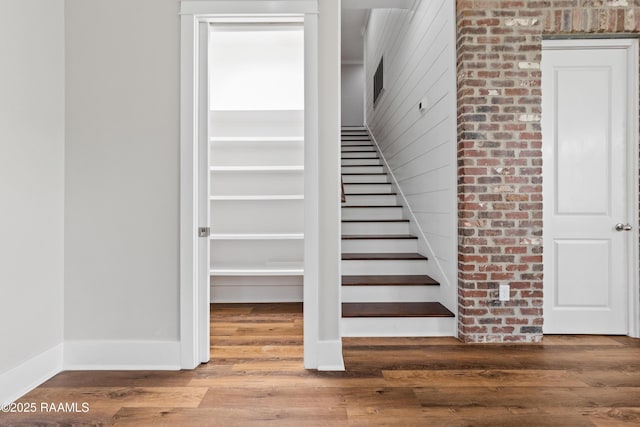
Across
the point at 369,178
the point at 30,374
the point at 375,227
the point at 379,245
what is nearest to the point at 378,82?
the point at 369,178

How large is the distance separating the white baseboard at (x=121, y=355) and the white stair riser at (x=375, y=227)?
92.2 inches

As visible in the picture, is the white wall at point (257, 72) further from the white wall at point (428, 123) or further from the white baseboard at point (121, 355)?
the white baseboard at point (121, 355)

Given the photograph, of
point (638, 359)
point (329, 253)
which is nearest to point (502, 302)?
point (638, 359)

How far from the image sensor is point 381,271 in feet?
12.3

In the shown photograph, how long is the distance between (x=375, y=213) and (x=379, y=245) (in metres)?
0.79

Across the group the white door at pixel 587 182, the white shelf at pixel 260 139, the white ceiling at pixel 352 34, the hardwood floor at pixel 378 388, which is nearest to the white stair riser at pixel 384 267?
the hardwood floor at pixel 378 388

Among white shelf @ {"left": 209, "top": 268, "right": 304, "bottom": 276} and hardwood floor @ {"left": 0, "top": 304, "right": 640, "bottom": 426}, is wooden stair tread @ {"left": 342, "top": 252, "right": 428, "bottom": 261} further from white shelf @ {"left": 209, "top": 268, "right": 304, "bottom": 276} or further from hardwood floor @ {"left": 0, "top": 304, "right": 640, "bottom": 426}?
hardwood floor @ {"left": 0, "top": 304, "right": 640, "bottom": 426}

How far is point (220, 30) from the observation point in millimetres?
2680

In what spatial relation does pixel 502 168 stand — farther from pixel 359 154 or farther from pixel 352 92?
pixel 352 92

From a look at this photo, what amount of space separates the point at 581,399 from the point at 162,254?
259 centimetres

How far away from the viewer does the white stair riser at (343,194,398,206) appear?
4.98 m

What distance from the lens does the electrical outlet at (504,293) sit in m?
2.94

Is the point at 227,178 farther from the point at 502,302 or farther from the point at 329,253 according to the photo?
the point at 502,302

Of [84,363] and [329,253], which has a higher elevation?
[329,253]
